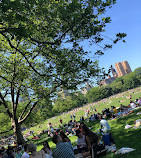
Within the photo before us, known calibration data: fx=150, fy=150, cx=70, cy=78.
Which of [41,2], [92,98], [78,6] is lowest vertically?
[92,98]

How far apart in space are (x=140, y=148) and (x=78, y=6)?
683 centimetres

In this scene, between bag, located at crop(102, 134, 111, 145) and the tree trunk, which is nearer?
bag, located at crop(102, 134, 111, 145)

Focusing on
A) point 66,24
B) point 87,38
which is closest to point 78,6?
point 66,24

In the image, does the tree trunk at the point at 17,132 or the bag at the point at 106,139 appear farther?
the tree trunk at the point at 17,132

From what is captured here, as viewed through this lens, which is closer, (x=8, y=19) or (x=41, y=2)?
(x=8, y=19)

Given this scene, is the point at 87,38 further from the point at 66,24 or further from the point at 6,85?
the point at 6,85

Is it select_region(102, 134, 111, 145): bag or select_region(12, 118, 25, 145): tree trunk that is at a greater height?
select_region(12, 118, 25, 145): tree trunk

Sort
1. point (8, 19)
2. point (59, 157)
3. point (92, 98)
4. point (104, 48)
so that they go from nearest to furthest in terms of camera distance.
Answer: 1. point (59, 157)
2. point (8, 19)
3. point (104, 48)
4. point (92, 98)

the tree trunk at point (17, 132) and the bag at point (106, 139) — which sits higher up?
the tree trunk at point (17, 132)

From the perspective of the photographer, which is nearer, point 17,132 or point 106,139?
point 106,139

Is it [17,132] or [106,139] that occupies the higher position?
[17,132]

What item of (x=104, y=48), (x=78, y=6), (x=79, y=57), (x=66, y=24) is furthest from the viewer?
(x=79, y=57)

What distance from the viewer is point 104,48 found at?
7.96m

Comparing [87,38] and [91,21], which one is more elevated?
[91,21]
